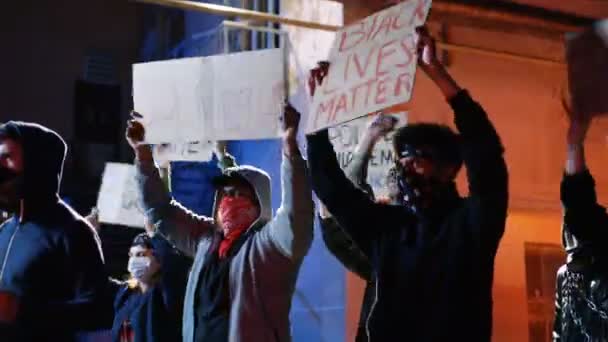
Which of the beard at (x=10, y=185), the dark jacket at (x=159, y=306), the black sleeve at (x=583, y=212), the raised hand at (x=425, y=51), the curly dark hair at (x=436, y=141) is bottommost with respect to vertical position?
the dark jacket at (x=159, y=306)

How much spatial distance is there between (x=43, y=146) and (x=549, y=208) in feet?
13.3

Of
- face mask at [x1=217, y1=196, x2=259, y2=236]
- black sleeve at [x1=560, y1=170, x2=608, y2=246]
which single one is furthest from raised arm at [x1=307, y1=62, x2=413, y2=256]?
black sleeve at [x1=560, y1=170, x2=608, y2=246]

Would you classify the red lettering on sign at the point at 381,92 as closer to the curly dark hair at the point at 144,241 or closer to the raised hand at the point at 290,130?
the raised hand at the point at 290,130

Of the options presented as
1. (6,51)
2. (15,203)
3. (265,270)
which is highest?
(6,51)

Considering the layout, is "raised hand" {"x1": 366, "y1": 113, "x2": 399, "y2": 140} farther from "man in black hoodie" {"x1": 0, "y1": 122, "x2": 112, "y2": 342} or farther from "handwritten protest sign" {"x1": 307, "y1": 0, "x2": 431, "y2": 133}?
"man in black hoodie" {"x1": 0, "y1": 122, "x2": 112, "y2": 342}

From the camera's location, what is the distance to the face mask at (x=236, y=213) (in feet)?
13.6

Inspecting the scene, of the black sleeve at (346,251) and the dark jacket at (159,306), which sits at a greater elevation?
the black sleeve at (346,251)

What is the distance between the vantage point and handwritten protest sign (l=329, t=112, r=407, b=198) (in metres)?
5.31

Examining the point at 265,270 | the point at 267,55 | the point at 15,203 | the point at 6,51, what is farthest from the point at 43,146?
the point at 6,51

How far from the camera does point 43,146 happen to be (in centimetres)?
365

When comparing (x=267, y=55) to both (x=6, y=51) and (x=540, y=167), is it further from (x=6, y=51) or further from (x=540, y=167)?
(x=6, y=51)

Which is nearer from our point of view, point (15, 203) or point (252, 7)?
point (15, 203)

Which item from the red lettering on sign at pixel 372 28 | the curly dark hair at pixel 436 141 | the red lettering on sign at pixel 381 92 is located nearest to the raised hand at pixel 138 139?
the red lettering on sign at pixel 372 28

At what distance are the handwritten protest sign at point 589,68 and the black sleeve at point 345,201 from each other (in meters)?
1.04
